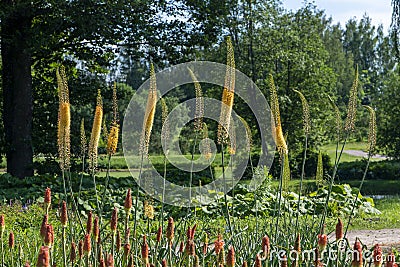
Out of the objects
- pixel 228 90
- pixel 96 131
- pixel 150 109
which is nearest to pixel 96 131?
pixel 96 131

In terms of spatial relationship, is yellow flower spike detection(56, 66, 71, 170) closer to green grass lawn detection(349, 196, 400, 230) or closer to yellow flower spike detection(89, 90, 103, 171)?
yellow flower spike detection(89, 90, 103, 171)

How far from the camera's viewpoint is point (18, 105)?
42.2ft

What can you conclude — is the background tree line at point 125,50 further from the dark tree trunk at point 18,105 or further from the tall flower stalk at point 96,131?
the tall flower stalk at point 96,131

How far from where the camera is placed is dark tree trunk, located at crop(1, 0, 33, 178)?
496 inches

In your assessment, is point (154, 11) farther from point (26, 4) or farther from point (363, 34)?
point (363, 34)

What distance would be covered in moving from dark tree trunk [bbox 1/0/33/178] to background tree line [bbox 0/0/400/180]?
2 cm

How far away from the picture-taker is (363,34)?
59.6 m

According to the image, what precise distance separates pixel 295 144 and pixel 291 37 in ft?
11.8

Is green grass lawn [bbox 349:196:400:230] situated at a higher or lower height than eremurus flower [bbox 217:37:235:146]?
lower

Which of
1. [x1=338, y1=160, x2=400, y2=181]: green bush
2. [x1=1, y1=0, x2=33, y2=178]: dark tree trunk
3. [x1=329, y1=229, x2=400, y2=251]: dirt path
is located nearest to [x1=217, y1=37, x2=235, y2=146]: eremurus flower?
[x1=329, y1=229, x2=400, y2=251]: dirt path

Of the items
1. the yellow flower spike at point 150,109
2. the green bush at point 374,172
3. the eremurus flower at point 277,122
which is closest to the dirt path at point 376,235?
the eremurus flower at point 277,122

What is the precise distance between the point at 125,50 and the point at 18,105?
2.89 metres

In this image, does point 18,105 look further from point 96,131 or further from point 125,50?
point 96,131

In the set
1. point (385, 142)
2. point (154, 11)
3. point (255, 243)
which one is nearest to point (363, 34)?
point (385, 142)
